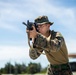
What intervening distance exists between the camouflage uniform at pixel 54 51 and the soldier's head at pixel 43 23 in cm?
13

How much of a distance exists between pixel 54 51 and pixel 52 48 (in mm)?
182

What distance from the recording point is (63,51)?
21.1 feet

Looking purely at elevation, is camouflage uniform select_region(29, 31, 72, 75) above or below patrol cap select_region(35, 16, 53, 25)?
below

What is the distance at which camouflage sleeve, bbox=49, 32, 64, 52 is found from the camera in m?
5.95

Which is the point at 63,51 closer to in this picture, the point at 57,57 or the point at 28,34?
the point at 57,57

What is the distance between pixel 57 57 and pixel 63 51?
0.15 meters

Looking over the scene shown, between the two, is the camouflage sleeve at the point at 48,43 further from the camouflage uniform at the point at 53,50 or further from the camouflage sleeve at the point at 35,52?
the camouflage sleeve at the point at 35,52

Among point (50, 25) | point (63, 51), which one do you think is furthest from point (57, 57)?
point (50, 25)

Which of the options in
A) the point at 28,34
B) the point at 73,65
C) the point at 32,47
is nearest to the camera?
the point at 28,34

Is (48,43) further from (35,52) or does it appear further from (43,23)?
(35,52)

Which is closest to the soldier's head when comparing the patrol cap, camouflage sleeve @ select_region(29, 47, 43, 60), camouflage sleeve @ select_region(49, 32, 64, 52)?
the patrol cap

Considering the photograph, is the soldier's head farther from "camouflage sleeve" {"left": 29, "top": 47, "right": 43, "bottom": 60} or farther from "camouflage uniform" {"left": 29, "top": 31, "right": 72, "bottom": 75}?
"camouflage sleeve" {"left": 29, "top": 47, "right": 43, "bottom": 60}

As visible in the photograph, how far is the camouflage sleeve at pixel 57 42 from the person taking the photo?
5945 millimetres

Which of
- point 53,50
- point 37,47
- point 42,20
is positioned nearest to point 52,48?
point 53,50
